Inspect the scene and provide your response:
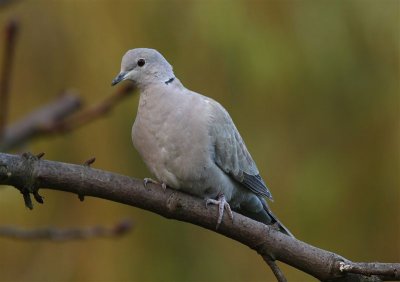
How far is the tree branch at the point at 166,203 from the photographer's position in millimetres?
1636

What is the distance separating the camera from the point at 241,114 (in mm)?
2998

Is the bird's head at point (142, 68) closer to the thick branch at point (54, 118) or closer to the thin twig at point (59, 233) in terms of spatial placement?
the thick branch at point (54, 118)

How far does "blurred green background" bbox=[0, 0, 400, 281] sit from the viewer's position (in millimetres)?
2848

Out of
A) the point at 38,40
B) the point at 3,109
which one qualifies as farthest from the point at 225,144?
the point at 38,40

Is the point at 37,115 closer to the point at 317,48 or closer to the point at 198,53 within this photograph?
the point at 198,53

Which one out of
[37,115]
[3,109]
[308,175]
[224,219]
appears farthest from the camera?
[308,175]

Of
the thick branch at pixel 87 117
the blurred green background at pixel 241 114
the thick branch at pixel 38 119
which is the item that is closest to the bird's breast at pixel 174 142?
the thick branch at pixel 87 117

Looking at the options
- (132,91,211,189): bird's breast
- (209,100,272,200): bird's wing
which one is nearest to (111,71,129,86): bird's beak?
(132,91,211,189): bird's breast

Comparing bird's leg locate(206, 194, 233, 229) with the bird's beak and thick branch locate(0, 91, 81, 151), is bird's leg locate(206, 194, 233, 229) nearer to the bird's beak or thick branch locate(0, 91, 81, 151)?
the bird's beak

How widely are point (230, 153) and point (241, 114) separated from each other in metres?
0.77

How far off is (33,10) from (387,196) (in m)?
1.49

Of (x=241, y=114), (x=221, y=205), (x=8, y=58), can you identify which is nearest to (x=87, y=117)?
(x=8, y=58)

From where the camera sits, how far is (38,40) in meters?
3.02

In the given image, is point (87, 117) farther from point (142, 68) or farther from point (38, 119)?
point (38, 119)
